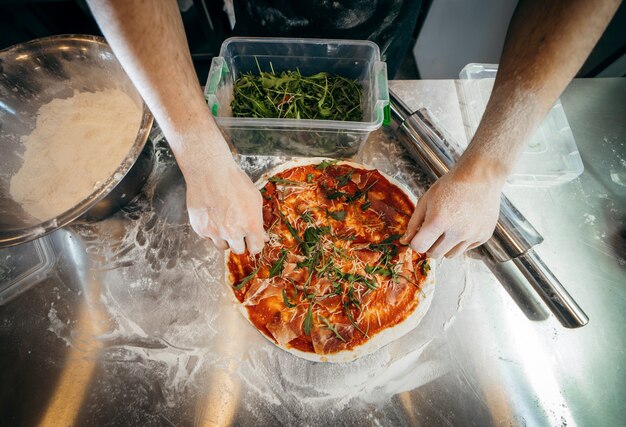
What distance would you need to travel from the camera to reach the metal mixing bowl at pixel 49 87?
65.9 inches

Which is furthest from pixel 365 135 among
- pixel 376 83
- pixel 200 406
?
pixel 200 406

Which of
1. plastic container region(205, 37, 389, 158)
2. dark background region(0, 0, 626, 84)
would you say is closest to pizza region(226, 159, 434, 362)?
plastic container region(205, 37, 389, 158)

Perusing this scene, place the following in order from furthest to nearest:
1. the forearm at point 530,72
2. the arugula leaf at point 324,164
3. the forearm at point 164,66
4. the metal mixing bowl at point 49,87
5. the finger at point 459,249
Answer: the arugula leaf at point 324,164 → the metal mixing bowl at point 49,87 → the finger at point 459,249 → the forearm at point 530,72 → the forearm at point 164,66

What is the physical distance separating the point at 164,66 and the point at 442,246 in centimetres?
141

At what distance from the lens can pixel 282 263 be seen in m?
1.71

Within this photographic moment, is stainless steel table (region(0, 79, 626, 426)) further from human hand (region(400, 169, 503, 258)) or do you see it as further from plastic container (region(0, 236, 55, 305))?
human hand (region(400, 169, 503, 258))

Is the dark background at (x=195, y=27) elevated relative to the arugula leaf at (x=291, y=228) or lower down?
elevated

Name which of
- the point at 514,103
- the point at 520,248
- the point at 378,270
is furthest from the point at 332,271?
the point at 514,103

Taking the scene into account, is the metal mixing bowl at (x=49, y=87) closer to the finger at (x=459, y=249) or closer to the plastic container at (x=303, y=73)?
the plastic container at (x=303, y=73)

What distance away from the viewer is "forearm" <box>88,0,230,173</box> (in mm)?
1048

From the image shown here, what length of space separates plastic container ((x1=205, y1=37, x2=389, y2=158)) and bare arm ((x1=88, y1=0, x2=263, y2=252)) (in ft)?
1.34

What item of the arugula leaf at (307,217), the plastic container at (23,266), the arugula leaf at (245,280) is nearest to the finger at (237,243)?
the arugula leaf at (245,280)

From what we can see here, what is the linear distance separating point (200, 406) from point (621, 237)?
2.65 m

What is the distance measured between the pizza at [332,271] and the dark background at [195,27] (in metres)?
2.34
